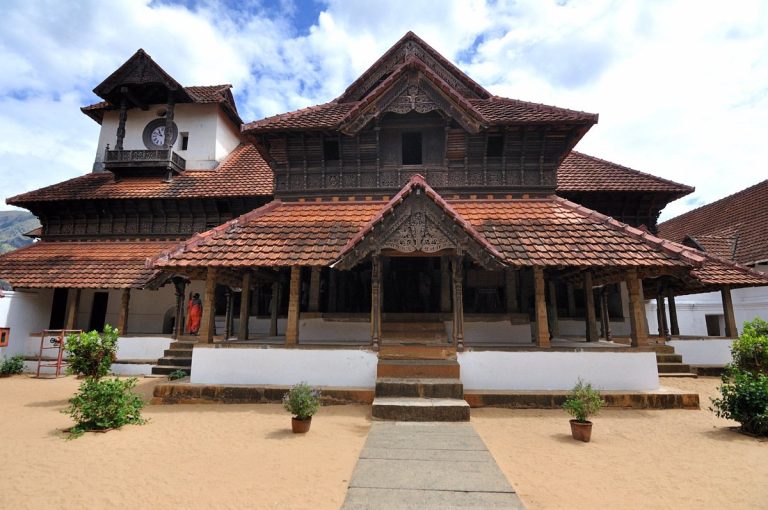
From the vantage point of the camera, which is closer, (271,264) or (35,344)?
(271,264)

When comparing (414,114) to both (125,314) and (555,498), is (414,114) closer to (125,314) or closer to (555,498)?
(555,498)

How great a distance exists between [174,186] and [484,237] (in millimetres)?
13460

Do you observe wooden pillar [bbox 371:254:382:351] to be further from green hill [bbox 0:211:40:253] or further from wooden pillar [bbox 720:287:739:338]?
green hill [bbox 0:211:40:253]

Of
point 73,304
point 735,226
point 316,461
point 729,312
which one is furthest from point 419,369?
point 735,226

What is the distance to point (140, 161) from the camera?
16125 mm

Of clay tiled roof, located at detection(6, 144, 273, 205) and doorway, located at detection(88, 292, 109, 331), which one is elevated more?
clay tiled roof, located at detection(6, 144, 273, 205)

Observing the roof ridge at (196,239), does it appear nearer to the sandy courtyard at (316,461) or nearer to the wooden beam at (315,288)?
the wooden beam at (315,288)

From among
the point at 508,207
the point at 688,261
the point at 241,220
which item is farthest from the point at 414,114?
the point at 688,261

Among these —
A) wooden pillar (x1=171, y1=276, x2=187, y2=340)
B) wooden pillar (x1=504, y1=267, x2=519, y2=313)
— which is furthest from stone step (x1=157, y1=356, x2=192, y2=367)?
wooden pillar (x1=504, y1=267, x2=519, y2=313)

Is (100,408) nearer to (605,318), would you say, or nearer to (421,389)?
(421,389)

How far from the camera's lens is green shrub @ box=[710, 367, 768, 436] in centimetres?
591

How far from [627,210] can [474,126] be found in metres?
8.55

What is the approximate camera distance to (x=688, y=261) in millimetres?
7734

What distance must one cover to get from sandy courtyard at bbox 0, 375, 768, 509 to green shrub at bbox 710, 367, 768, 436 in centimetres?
26
